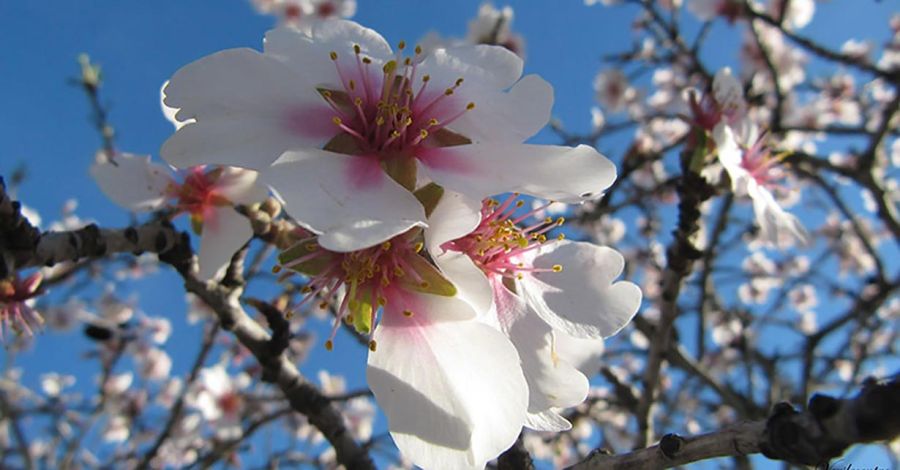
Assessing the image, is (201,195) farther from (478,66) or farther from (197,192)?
(478,66)

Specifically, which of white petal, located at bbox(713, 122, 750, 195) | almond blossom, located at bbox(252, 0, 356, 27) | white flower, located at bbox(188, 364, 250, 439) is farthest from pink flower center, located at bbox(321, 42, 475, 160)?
almond blossom, located at bbox(252, 0, 356, 27)

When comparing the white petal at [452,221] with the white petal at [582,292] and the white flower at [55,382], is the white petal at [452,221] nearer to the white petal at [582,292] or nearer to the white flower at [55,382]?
the white petal at [582,292]

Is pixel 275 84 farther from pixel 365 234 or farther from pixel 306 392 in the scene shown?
pixel 306 392

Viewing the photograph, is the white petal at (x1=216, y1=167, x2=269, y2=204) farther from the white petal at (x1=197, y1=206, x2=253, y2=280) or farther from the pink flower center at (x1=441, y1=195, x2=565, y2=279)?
the pink flower center at (x1=441, y1=195, x2=565, y2=279)

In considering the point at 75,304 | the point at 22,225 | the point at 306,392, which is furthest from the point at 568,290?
the point at 75,304

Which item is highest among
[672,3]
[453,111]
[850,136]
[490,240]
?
[672,3]

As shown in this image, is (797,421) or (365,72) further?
(365,72)
